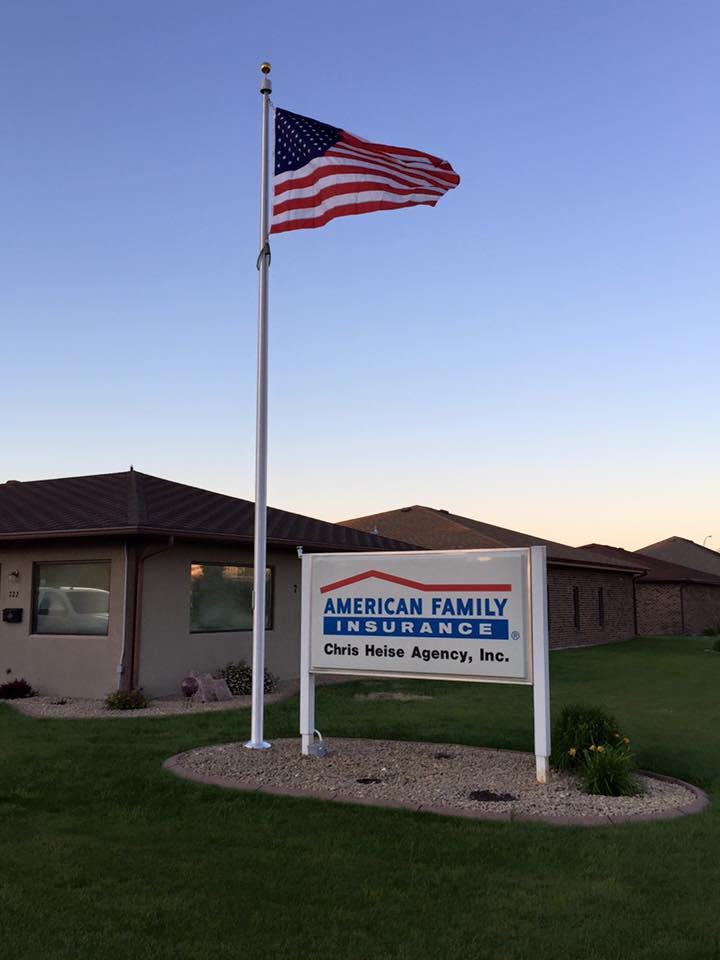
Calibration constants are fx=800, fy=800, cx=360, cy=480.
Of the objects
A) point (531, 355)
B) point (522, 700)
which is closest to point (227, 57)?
point (531, 355)

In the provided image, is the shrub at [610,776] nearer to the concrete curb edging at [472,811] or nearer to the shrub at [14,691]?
the concrete curb edging at [472,811]

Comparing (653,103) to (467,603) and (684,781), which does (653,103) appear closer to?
(467,603)

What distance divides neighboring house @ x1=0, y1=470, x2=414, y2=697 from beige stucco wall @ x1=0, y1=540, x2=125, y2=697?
0.02 m

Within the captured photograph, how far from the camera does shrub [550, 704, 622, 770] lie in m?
7.95

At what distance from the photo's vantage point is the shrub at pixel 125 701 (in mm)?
12961

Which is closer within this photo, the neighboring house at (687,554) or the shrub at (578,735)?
the shrub at (578,735)

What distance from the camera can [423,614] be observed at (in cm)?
866

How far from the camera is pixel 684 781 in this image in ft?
25.8

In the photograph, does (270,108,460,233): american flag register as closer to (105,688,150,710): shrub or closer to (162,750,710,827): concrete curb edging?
(162,750,710,827): concrete curb edging

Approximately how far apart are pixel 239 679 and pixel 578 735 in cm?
840

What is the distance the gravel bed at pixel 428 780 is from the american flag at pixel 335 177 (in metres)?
6.07

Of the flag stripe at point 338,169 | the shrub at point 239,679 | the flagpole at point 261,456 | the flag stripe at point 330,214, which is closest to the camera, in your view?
the flagpole at point 261,456

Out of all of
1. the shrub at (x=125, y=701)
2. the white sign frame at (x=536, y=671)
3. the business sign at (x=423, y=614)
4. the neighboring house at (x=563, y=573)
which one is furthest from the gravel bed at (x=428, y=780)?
the neighboring house at (x=563, y=573)

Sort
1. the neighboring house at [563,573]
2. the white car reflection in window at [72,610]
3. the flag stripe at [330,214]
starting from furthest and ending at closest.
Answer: the neighboring house at [563,573]
the white car reflection in window at [72,610]
the flag stripe at [330,214]
